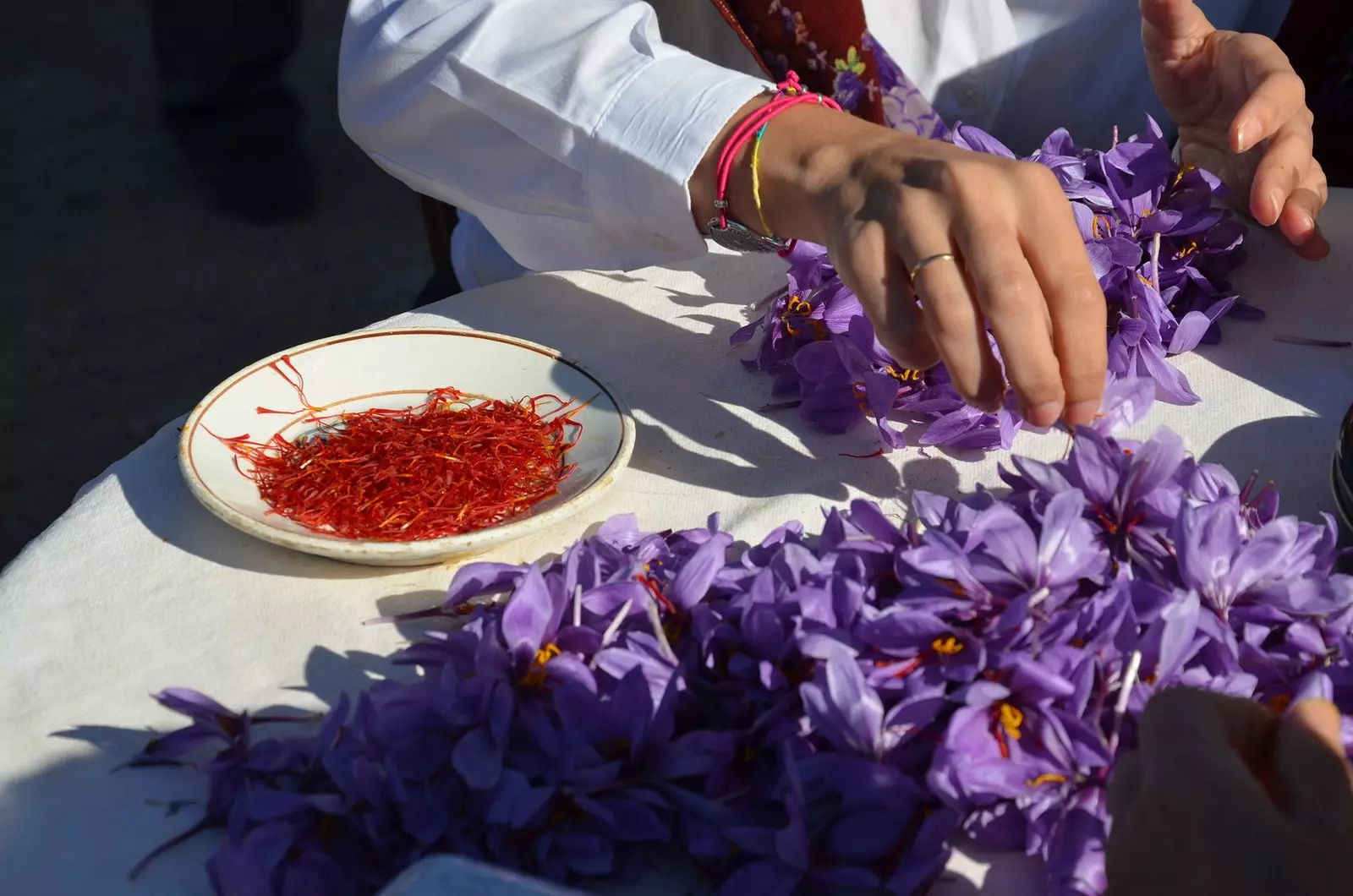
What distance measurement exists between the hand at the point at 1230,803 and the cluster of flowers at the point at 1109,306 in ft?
1.04

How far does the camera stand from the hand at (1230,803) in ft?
1.00

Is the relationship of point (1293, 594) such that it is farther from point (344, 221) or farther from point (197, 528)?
point (344, 221)

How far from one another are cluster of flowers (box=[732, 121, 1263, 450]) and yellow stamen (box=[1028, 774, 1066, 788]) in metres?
0.29

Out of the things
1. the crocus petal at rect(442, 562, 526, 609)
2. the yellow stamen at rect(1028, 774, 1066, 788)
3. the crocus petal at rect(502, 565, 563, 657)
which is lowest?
the crocus petal at rect(442, 562, 526, 609)

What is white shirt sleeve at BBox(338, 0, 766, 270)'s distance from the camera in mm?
753

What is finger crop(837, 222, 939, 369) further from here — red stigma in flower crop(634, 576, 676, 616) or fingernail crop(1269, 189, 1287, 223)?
fingernail crop(1269, 189, 1287, 223)

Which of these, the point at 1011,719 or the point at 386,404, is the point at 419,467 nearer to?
the point at 386,404

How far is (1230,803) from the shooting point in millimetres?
315

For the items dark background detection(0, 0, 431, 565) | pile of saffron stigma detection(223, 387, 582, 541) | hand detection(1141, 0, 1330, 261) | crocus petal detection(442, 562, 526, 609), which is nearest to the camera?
crocus petal detection(442, 562, 526, 609)

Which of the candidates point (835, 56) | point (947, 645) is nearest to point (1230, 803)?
point (947, 645)

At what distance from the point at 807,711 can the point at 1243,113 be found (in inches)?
22.4

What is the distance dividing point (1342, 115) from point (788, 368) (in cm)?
87

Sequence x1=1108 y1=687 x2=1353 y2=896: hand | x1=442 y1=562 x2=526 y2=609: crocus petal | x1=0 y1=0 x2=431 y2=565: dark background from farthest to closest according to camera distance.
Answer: x1=0 y1=0 x2=431 y2=565: dark background, x1=442 y1=562 x2=526 y2=609: crocus petal, x1=1108 y1=687 x2=1353 y2=896: hand

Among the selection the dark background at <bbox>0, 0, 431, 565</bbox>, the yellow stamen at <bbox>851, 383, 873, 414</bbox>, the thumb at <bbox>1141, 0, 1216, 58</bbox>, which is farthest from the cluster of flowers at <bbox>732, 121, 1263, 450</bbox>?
the dark background at <bbox>0, 0, 431, 565</bbox>
